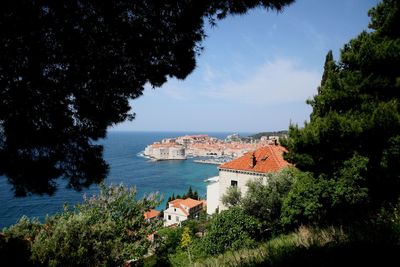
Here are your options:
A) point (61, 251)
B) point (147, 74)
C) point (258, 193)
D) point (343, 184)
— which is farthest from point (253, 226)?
point (147, 74)

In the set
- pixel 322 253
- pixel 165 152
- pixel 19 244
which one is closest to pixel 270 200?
pixel 19 244

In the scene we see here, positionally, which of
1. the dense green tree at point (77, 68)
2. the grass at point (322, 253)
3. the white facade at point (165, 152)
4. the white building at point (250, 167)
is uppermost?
the dense green tree at point (77, 68)

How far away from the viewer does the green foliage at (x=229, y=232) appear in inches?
599

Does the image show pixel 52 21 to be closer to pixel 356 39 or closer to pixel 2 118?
pixel 2 118

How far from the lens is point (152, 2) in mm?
3926

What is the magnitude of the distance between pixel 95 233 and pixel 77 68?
36.1ft

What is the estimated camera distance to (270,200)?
17.1m

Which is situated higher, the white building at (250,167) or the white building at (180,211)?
the white building at (250,167)

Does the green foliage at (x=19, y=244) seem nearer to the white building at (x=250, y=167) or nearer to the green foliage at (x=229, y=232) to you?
the green foliage at (x=229, y=232)

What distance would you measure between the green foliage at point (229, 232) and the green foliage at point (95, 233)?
3.71 meters

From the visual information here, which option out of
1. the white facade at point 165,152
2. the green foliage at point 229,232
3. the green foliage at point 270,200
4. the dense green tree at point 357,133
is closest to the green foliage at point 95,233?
the green foliage at point 229,232

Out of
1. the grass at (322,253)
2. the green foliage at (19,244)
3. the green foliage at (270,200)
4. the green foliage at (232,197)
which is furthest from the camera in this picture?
the green foliage at (232,197)

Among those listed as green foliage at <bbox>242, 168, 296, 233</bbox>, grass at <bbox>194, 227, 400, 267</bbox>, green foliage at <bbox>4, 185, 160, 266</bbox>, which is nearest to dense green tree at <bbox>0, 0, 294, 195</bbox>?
grass at <bbox>194, 227, 400, 267</bbox>

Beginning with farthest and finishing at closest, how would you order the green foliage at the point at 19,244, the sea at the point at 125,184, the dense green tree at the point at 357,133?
1. the sea at the point at 125,184
2. the green foliage at the point at 19,244
3. the dense green tree at the point at 357,133
